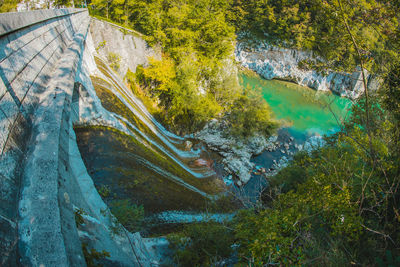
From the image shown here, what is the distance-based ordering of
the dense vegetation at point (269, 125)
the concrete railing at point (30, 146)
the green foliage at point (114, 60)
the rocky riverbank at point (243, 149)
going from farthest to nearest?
1. the rocky riverbank at point (243, 149)
2. the green foliage at point (114, 60)
3. the dense vegetation at point (269, 125)
4. the concrete railing at point (30, 146)

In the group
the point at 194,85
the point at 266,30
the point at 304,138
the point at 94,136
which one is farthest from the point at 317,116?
the point at 94,136

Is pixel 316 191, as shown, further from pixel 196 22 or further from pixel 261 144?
pixel 196 22

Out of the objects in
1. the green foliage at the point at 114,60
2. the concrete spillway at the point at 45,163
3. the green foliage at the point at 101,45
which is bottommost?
the concrete spillway at the point at 45,163

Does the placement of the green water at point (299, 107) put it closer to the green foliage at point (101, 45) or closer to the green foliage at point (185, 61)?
the green foliage at point (185, 61)

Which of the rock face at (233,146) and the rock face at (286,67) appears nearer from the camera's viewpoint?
the rock face at (233,146)

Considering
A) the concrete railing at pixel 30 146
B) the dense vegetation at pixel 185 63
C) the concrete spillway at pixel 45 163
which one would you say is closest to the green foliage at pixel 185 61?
the dense vegetation at pixel 185 63

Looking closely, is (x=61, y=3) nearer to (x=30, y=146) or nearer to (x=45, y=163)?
(x=30, y=146)
